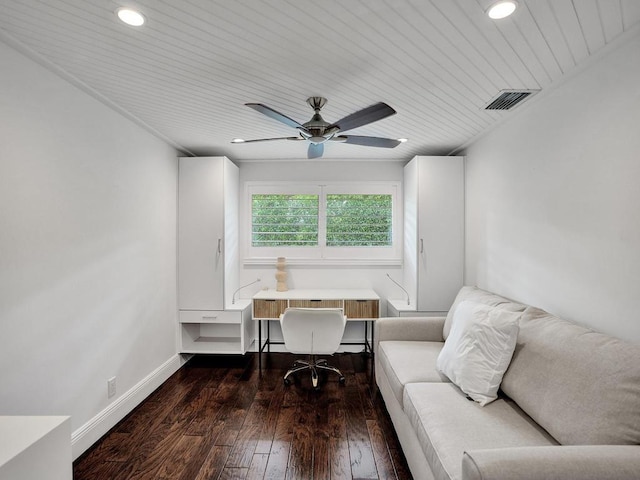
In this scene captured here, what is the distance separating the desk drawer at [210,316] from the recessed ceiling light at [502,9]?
10.5 ft

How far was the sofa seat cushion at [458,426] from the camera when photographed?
1.37 meters

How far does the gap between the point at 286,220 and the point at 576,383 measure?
322cm

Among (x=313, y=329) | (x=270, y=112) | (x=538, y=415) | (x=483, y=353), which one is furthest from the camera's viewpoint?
(x=313, y=329)

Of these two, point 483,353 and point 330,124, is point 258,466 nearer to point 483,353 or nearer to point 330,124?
point 483,353

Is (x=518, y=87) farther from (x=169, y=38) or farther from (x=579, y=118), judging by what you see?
(x=169, y=38)

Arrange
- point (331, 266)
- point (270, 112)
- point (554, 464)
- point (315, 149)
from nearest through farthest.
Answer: point (554, 464), point (270, 112), point (315, 149), point (331, 266)

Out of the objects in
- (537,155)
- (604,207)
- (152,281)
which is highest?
(537,155)

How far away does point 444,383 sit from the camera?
1994mm

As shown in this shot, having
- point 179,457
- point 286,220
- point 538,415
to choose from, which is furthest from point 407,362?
point 286,220

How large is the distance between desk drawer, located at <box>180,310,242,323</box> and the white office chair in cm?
75

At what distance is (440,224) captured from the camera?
3.50m

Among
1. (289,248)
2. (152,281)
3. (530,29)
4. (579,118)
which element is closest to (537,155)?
(579,118)

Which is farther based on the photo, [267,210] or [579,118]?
[267,210]

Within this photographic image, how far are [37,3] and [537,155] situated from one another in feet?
9.59
